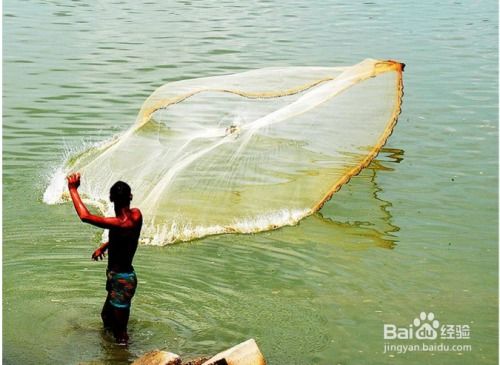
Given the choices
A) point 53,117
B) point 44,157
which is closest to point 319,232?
point 44,157

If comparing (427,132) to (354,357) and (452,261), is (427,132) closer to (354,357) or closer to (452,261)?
(452,261)

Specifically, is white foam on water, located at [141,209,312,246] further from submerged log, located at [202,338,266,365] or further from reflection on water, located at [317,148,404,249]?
submerged log, located at [202,338,266,365]

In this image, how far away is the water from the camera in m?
6.98

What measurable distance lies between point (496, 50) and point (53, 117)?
988cm

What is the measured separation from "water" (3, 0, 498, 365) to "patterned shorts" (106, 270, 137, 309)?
0.39 metres

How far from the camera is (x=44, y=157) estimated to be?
1149 centimetres

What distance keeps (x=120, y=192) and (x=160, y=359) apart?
46.5 inches

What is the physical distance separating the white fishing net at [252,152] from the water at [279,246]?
30 centimetres

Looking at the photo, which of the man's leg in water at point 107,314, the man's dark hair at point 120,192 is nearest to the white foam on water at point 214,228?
the man's leg in water at point 107,314

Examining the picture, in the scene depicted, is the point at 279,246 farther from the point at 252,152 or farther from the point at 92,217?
the point at 92,217

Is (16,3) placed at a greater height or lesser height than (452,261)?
greater

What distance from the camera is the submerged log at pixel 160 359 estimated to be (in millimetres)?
5898

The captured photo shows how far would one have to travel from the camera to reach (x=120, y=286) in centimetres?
647

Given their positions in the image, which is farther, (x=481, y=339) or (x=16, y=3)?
(x=16, y=3)
